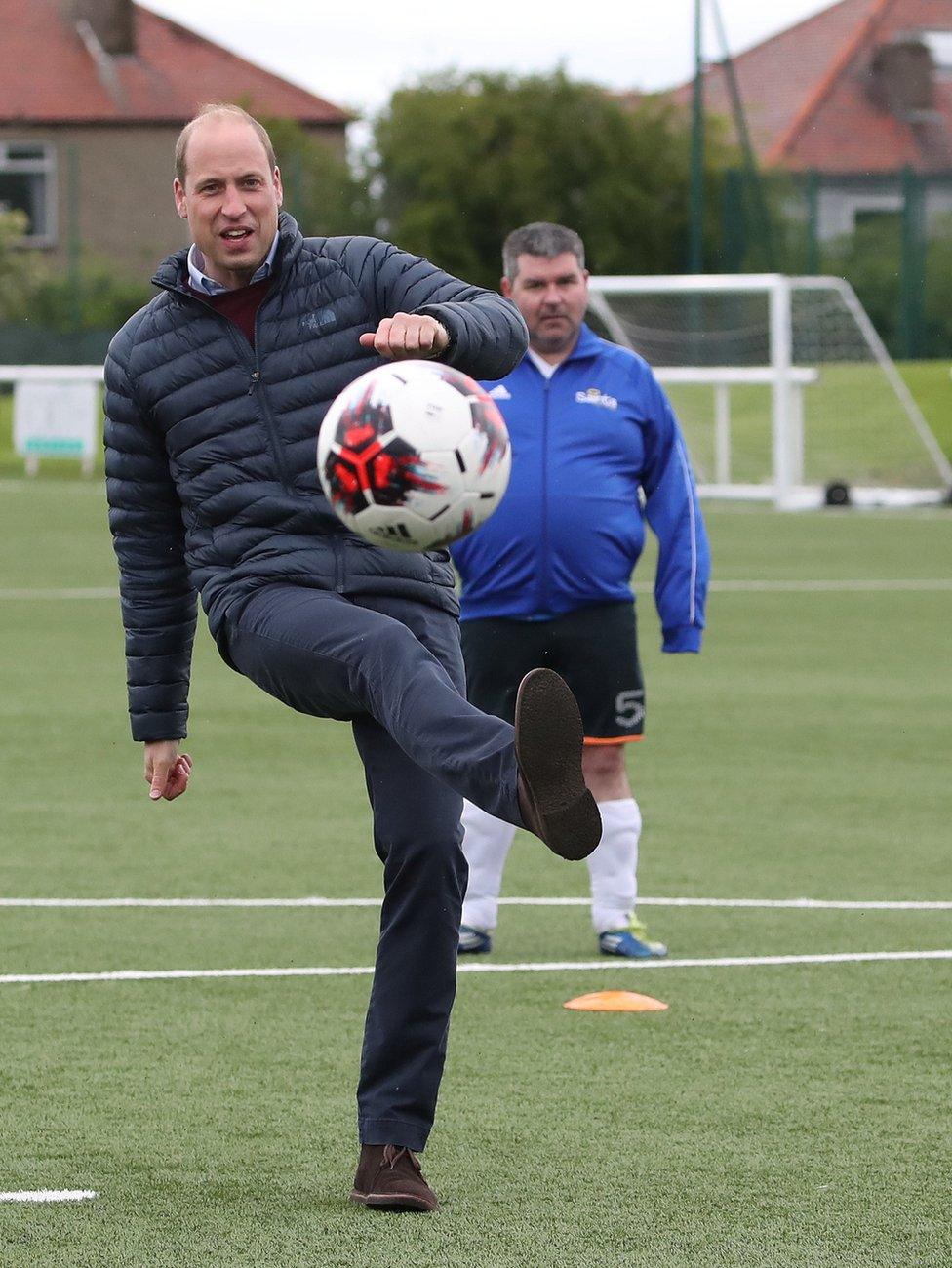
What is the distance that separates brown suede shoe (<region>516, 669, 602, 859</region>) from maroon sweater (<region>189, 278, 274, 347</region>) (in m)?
1.07

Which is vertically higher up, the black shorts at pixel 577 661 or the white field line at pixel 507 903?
the black shorts at pixel 577 661

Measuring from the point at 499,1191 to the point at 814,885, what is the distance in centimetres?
381

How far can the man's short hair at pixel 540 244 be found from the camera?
7645 millimetres

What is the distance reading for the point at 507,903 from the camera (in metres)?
8.41

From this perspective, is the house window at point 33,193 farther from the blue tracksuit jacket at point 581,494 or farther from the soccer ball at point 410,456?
the soccer ball at point 410,456

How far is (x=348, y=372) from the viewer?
16.3 ft

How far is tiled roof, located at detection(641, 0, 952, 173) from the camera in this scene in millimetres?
58562

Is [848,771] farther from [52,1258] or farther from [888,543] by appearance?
[888,543]

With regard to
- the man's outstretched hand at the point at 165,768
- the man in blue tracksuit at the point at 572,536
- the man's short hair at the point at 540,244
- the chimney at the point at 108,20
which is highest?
the chimney at the point at 108,20

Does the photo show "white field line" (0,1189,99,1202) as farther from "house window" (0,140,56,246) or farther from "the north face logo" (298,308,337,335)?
"house window" (0,140,56,246)

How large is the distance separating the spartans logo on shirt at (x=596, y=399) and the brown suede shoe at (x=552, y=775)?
3.39 m

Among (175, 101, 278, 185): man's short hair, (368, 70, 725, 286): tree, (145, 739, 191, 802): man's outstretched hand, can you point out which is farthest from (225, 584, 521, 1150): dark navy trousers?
(368, 70, 725, 286): tree

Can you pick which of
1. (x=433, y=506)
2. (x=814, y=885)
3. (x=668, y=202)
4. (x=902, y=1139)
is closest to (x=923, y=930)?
(x=814, y=885)

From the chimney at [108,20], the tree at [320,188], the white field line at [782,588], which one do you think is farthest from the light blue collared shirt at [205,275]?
the chimney at [108,20]
